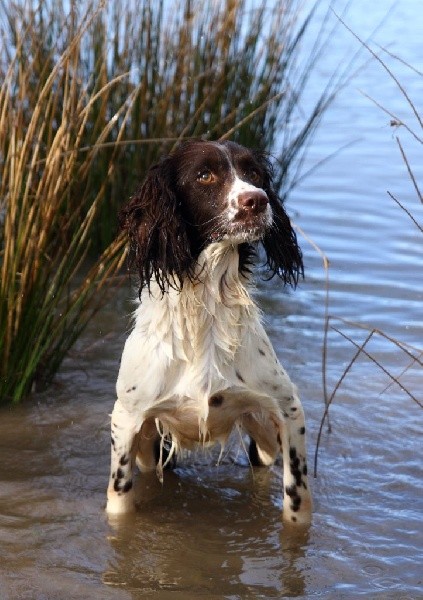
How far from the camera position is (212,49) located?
19.7 ft

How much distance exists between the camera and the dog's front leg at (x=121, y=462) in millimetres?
3830

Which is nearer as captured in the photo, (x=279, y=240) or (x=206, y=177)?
(x=206, y=177)

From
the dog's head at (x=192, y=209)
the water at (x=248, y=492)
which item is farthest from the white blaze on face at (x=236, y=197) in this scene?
the water at (x=248, y=492)

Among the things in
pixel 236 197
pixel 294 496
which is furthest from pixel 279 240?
pixel 294 496

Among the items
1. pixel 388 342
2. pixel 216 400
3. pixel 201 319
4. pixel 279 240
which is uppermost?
pixel 279 240

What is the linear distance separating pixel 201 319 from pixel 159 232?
35 cm

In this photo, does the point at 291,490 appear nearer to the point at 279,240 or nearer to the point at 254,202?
the point at 279,240

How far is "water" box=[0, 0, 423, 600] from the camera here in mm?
3510

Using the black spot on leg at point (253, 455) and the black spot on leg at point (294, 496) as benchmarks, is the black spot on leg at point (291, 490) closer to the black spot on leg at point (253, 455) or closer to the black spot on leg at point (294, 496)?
the black spot on leg at point (294, 496)

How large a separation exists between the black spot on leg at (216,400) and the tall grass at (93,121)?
919mm

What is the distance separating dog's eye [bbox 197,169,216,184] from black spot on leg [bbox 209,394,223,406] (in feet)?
2.35

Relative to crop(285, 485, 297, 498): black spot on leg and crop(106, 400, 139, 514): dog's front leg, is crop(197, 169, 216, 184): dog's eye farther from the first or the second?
crop(285, 485, 297, 498): black spot on leg

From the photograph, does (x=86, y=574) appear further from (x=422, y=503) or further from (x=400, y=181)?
(x=400, y=181)

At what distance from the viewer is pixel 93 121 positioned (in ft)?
18.6
